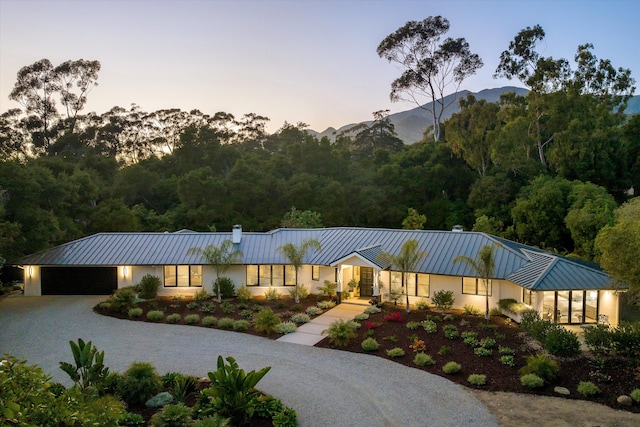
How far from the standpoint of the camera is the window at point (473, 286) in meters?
20.7

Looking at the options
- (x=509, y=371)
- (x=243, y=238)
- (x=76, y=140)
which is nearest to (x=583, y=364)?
(x=509, y=371)

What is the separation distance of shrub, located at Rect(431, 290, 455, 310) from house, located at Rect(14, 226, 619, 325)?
66cm

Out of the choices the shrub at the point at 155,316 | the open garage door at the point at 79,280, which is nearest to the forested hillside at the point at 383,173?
the open garage door at the point at 79,280

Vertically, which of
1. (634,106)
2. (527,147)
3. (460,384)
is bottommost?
(460,384)

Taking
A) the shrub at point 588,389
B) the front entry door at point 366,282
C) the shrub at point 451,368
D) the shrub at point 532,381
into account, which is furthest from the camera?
the front entry door at point 366,282

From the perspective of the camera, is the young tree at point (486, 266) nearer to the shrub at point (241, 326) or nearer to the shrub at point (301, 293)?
the shrub at point (301, 293)

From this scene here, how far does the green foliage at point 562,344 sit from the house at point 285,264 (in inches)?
199

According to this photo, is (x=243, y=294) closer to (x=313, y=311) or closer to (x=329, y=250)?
(x=313, y=311)

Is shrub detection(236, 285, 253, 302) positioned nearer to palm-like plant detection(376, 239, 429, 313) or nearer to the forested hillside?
palm-like plant detection(376, 239, 429, 313)

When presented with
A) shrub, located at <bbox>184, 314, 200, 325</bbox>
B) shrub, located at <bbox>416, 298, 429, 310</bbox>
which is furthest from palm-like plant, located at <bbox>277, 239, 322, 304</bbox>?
shrub, located at <bbox>416, 298, 429, 310</bbox>

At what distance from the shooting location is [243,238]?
26.2 metres

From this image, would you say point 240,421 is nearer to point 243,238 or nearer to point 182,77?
point 243,238

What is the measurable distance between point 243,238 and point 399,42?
31.3 metres

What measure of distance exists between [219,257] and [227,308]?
285cm
